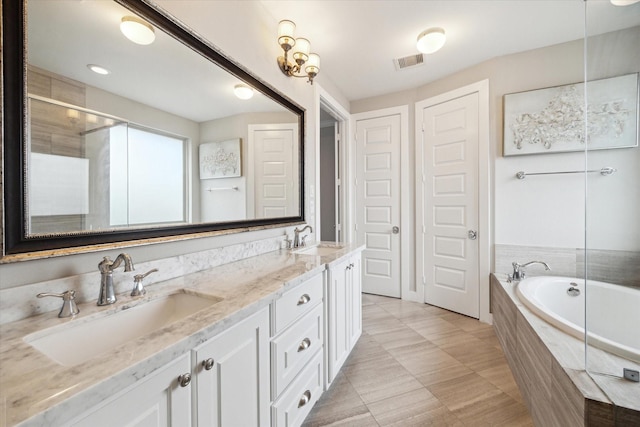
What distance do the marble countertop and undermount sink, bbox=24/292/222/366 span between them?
0.07 feet

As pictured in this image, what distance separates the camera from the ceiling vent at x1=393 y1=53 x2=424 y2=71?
2.54 meters

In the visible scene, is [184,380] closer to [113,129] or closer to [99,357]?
[99,357]

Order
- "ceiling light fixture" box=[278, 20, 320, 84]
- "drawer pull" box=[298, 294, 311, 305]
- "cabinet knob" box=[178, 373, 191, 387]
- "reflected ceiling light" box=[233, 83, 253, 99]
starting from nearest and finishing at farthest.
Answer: "cabinet knob" box=[178, 373, 191, 387] → "drawer pull" box=[298, 294, 311, 305] → "reflected ceiling light" box=[233, 83, 253, 99] → "ceiling light fixture" box=[278, 20, 320, 84]

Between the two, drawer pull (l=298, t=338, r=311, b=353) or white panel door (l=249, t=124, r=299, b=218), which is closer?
drawer pull (l=298, t=338, r=311, b=353)

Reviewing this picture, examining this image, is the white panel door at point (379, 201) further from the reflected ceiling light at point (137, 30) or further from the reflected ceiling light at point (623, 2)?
the reflected ceiling light at point (137, 30)

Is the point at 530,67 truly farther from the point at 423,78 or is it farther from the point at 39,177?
the point at 39,177

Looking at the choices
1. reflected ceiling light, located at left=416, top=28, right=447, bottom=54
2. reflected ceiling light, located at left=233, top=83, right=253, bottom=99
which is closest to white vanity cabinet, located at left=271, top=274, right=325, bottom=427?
reflected ceiling light, located at left=233, top=83, right=253, bottom=99

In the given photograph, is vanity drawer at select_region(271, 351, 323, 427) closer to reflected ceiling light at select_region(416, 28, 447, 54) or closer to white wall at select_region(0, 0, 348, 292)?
white wall at select_region(0, 0, 348, 292)

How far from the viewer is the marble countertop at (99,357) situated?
424 millimetres

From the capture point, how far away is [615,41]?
4.54ft

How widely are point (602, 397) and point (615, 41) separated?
5.65ft

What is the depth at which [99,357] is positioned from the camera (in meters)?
0.55

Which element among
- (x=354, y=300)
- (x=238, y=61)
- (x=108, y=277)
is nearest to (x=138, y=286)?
(x=108, y=277)

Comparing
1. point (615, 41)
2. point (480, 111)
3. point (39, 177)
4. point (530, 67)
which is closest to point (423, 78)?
point (480, 111)
